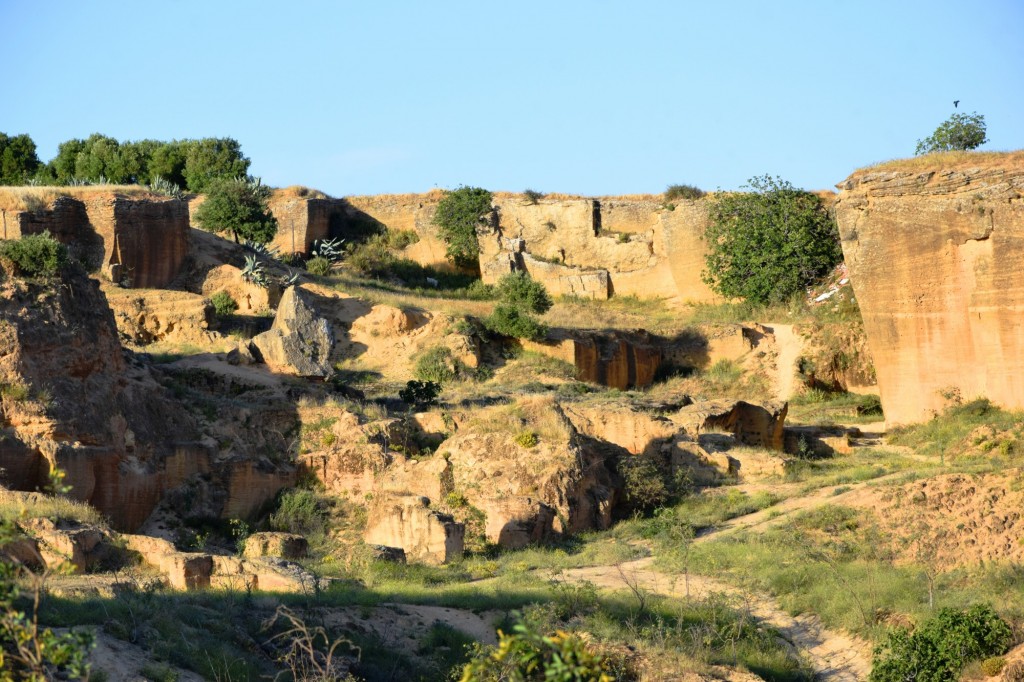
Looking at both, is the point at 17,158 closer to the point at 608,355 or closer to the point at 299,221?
the point at 299,221

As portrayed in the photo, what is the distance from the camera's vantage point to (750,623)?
58.4 feet

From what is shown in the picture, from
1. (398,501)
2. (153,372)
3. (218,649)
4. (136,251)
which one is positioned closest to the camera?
(218,649)

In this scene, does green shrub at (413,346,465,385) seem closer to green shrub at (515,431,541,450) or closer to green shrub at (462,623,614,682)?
green shrub at (515,431,541,450)

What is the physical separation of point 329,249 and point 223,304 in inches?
460

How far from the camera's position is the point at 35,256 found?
79.5 feet

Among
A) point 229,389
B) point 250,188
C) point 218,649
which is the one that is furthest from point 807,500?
point 250,188

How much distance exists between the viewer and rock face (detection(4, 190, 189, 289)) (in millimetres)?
35094

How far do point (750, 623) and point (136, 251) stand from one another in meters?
21.9

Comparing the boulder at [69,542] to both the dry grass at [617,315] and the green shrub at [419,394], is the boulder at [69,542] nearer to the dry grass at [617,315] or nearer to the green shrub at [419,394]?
the green shrub at [419,394]

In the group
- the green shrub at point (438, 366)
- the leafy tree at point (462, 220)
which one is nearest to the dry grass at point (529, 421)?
the green shrub at point (438, 366)

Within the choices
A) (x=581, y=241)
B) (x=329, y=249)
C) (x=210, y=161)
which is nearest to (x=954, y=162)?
(x=581, y=241)

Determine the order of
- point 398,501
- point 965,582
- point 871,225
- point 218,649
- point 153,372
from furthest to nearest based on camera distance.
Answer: point 871,225 → point 153,372 → point 398,501 → point 965,582 → point 218,649

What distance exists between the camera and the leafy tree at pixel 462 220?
161ft

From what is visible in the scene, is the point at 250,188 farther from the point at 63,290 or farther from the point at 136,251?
the point at 63,290
